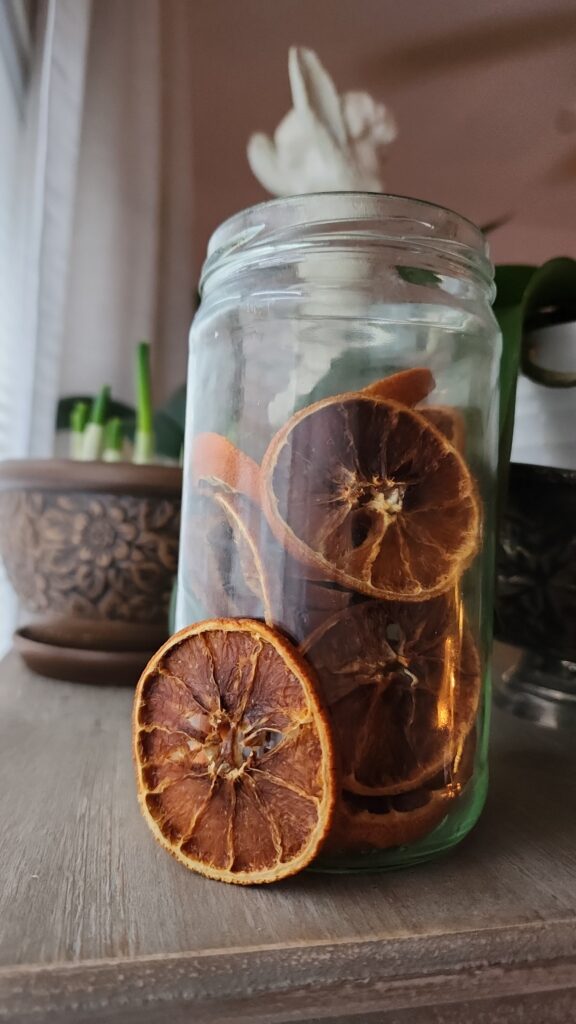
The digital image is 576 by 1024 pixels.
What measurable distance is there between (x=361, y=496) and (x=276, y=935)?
15 centimetres

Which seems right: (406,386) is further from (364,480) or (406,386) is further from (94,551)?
(94,551)

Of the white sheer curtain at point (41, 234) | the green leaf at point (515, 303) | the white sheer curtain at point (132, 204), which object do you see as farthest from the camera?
the white sheer curtain at point (132, 204)

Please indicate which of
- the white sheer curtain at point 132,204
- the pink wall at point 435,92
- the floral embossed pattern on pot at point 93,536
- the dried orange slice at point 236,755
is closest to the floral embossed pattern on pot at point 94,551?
the floral embossed pattern on pot at point 93,536

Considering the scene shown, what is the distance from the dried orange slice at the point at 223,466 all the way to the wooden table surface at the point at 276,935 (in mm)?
144

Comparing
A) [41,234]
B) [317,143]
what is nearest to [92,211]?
[41,234]

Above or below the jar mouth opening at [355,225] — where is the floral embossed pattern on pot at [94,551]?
below

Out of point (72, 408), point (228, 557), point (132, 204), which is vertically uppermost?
point (132, 204)

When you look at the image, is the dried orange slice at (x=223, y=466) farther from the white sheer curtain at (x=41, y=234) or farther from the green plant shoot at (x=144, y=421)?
the white sheer curtain at (x=41, y=234)

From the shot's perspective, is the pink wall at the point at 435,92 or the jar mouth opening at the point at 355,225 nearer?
the jar mouth opening at the point at 355,225

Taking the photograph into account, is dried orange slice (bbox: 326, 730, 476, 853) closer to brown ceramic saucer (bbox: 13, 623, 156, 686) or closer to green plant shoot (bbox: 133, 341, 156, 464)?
brown ceramic saucer (bbox: 13, 623, 156, 686)

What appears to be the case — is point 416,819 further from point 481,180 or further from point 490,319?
point 481,180

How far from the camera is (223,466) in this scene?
30cm

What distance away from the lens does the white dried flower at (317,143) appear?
530 mm

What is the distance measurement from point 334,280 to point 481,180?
1.04 meters
